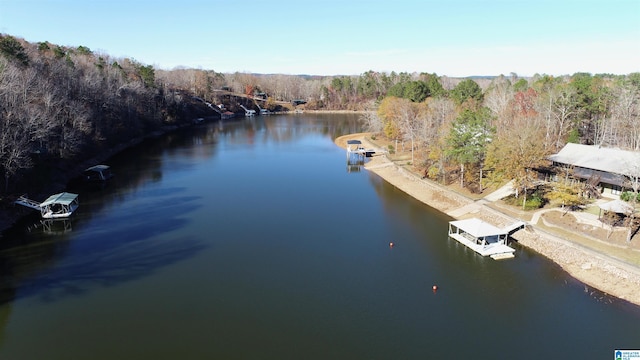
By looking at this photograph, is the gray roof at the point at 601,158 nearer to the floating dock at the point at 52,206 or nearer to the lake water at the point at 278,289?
the lake water at the point at 278,289

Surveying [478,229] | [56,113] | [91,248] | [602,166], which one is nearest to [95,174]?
[56,113]

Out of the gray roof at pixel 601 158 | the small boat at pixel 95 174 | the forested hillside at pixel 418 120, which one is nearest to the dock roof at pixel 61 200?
the forested hillside at pixel 418 120

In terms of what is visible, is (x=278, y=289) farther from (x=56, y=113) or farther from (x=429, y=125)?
(x=56, y=113)

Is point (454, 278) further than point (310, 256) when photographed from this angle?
No

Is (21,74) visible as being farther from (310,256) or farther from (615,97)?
(615,97)

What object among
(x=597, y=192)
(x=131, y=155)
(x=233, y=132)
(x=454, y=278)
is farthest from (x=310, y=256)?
(x=233, y=132)

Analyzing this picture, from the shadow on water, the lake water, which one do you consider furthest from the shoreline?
the shadow on water

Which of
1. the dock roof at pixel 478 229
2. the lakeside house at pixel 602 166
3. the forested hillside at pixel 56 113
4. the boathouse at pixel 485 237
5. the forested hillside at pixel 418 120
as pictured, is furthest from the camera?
the forested hillside at pixel 56 113
